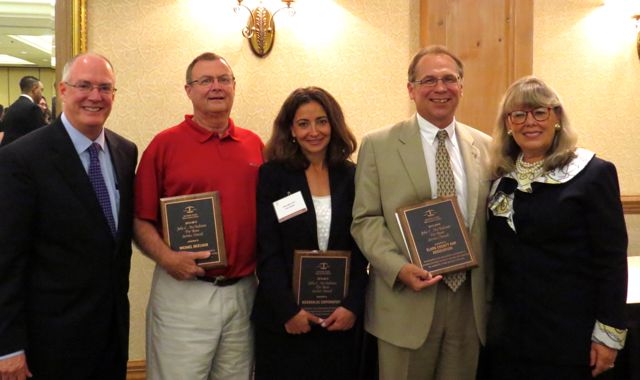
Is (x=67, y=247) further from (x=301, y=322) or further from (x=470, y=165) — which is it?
(x=470, y=165)

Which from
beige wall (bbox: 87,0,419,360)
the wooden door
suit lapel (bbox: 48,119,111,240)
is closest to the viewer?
suit lapel (bbox: 48,119,111,240)

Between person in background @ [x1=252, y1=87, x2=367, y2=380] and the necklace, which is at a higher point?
the necklace

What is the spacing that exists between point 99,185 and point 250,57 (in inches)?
58.8

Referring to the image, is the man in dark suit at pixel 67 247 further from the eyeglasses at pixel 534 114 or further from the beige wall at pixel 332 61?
the eyeglasses at pixel 534 114

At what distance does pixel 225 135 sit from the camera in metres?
2.26

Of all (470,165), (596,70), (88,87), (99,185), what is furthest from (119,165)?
(596,70)

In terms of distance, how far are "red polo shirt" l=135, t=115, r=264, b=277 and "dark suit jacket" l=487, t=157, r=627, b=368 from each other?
3.30ft

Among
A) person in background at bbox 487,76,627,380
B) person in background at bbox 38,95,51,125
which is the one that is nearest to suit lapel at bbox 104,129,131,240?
person in background at bbox 487,76,627,380

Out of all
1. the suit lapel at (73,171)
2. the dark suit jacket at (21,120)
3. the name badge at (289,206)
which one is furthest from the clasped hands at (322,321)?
the dark suit jacket at (21,120)

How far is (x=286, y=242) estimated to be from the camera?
6.85 ft

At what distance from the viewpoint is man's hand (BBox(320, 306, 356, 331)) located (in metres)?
2.04

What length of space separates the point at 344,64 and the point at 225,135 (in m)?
1.30

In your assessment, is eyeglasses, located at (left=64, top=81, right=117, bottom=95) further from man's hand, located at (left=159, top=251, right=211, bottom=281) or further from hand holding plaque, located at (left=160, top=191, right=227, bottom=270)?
man's hand, located at (left=159, top=251, right=211, bottom=281)

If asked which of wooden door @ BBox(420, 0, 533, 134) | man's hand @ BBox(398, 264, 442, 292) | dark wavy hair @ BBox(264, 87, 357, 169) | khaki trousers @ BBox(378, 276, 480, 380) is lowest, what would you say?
khaki trousers @ BBox(378, 276, 480, 380)
